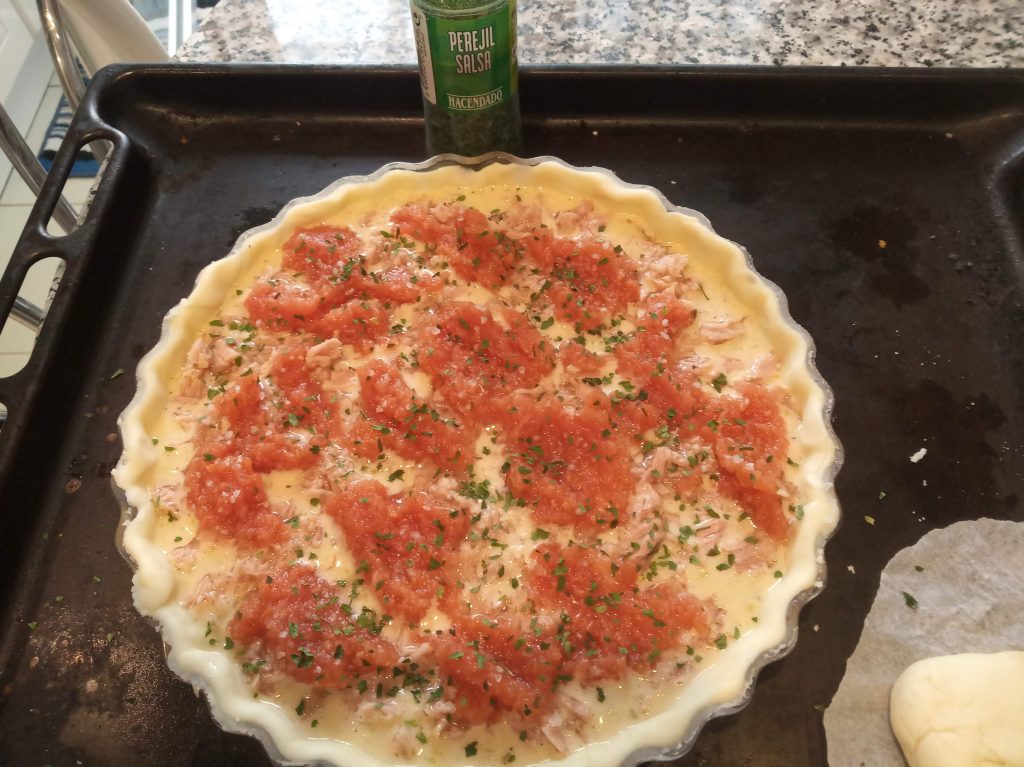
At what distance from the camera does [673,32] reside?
10.3 feet

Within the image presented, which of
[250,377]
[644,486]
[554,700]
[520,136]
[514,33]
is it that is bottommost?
[554,700]

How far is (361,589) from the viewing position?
6.13 ft

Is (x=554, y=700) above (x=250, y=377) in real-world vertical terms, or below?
below

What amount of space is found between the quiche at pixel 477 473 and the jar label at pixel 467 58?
0.23 m

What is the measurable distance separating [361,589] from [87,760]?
0.78 metres

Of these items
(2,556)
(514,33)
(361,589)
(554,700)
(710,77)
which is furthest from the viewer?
(710,77)

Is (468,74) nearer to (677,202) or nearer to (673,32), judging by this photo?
(677,202)

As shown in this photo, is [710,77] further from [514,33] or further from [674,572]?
[674,572]

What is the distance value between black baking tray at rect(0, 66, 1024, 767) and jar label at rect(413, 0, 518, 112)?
0.41 meters

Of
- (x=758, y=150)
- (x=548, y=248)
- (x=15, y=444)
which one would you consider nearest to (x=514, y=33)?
(x=548, y=248)

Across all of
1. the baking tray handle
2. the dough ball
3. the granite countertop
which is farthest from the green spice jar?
the dough ball

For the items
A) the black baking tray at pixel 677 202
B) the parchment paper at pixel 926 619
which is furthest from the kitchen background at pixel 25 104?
the parchment paper at pixel 926 619

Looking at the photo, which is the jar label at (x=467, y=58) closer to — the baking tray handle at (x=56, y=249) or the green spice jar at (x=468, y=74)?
the green spice jar at (x=468, y=74)

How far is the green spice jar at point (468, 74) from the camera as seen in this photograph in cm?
223
